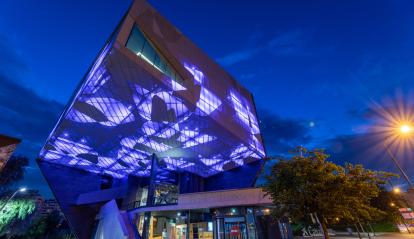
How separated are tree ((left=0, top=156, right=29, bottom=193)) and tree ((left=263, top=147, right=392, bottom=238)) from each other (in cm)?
3721

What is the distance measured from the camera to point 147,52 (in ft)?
51.9

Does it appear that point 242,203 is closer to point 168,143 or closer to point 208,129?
point 208,129

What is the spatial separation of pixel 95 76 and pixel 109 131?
1064 centimetres

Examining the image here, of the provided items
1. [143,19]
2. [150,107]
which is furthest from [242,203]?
A: [143,19]

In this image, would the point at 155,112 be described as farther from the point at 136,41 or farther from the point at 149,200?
the point at 149,200

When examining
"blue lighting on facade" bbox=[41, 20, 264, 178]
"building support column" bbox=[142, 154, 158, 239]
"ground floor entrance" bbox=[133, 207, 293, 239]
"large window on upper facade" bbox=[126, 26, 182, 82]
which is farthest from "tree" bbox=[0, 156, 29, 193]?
"large window on upper facade" bbox=[126, 26, 182, 82]

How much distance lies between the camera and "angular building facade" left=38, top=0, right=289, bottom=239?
50.9ft

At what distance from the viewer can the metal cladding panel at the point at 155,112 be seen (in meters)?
15.0

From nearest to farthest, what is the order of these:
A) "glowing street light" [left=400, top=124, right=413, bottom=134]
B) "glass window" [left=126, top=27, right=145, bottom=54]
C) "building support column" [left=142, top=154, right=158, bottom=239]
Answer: "glowing street light" [left=400, top=124, right=413, bottom=134]
"glass window" [left=126, top=27, right=145, bottom=54]
"building support column" [left=142, top=154, right=158, bottom=239]

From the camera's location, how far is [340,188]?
9.65 meters

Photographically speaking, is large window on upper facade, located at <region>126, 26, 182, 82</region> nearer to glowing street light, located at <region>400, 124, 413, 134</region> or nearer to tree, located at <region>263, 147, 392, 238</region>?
tree, located at <region>263, 147, 392, 238</region>

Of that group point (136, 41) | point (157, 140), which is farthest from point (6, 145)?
point (157, 140)

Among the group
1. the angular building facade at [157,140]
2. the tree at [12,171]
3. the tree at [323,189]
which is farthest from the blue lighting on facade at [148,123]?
the tree at [323,189]

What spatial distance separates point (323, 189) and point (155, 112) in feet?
49.3
